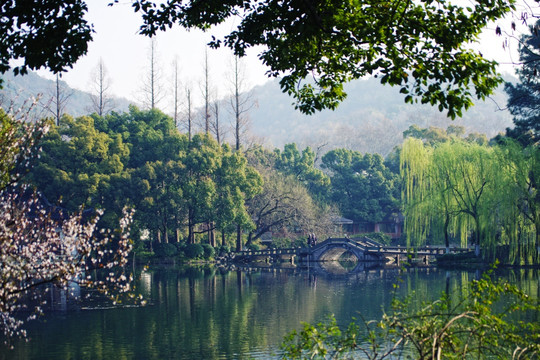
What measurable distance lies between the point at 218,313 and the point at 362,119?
119 m

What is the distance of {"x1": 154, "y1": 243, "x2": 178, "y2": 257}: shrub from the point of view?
39.7 meters

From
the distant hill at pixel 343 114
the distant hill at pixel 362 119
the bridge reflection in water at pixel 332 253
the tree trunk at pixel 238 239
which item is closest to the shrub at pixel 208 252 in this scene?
the bridge reflection in water at pixel 332 253

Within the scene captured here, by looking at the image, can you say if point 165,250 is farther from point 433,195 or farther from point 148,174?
point 433,195

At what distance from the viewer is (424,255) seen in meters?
38.3

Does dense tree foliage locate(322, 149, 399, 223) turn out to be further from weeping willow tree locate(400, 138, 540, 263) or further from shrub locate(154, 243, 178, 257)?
shrub locate(154, 243, 178, 257)

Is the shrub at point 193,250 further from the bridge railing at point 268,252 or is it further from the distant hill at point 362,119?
the distant hill at point 362,119

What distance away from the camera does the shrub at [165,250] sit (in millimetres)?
39688

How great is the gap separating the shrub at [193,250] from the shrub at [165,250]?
2.27 feet

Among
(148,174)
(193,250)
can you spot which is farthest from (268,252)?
(148,174)

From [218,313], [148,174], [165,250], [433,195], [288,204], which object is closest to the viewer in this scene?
[218,313]

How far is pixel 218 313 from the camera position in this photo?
854 inches

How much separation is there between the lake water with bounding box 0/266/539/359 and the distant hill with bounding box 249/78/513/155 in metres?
63.0

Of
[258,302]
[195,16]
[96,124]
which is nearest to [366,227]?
[96,124]

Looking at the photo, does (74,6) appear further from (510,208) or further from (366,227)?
(366,227)
